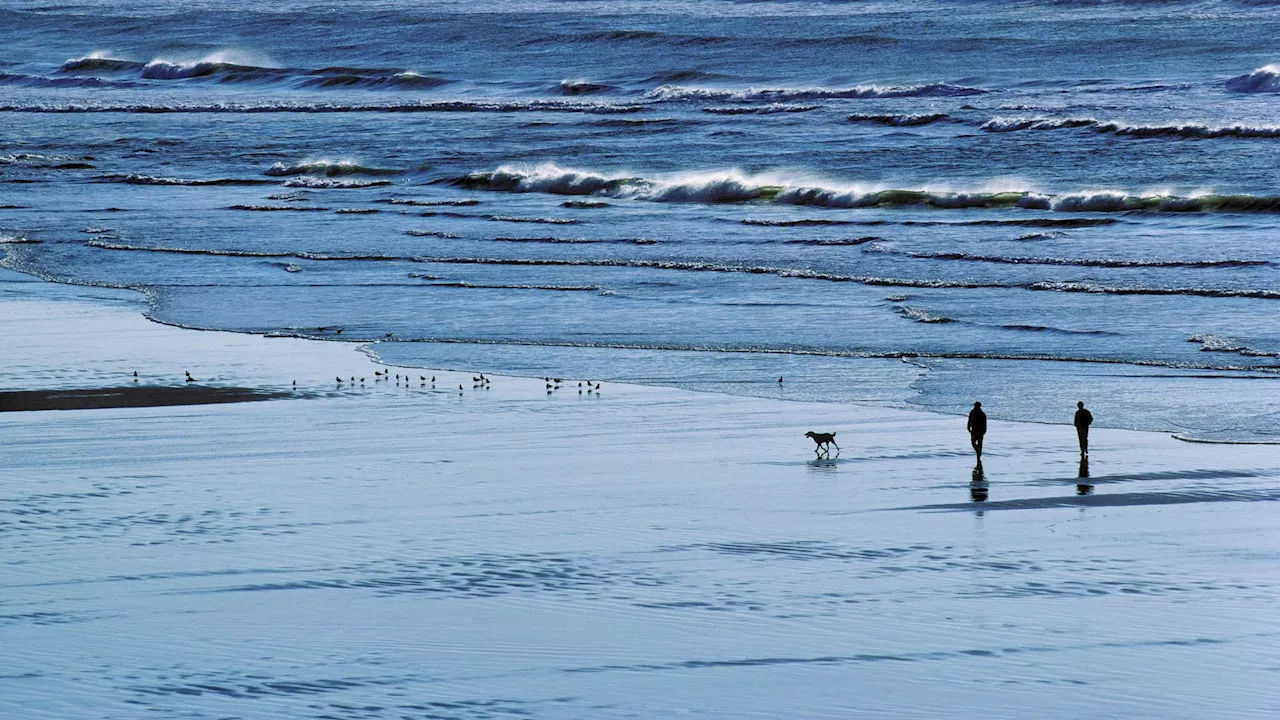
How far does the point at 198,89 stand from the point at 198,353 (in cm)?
4913

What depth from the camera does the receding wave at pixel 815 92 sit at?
161 ft

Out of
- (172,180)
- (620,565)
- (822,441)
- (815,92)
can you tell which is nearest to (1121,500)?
(822,441)

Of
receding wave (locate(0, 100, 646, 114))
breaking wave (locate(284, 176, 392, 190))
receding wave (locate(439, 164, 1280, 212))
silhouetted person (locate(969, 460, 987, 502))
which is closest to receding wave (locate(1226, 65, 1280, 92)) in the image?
receding wave (locate(0, 100, 646, 114))

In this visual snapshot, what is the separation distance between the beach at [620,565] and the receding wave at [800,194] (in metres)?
15.5

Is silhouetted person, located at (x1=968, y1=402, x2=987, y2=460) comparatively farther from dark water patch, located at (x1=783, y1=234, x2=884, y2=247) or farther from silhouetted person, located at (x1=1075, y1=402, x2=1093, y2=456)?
dark water patch, located at (x1=783, y1=234, x2=884, y2=247)

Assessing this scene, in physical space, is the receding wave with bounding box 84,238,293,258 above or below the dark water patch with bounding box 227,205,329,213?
below

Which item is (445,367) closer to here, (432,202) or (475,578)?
(475,578)

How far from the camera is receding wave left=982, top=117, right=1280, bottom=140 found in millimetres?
36281

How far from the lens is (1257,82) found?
45.8 meters

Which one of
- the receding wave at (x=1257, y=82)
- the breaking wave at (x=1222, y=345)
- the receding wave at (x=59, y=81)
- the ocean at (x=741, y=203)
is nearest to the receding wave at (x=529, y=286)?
the ocean at (x=741, y=203)

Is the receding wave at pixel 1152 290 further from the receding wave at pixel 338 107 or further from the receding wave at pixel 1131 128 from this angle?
the receding wave at pixel 338 107

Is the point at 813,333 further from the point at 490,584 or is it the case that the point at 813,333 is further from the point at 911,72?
the point at 911,72

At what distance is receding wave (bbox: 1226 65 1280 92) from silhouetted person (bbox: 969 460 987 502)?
120 ft

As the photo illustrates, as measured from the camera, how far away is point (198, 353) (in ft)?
55.7
